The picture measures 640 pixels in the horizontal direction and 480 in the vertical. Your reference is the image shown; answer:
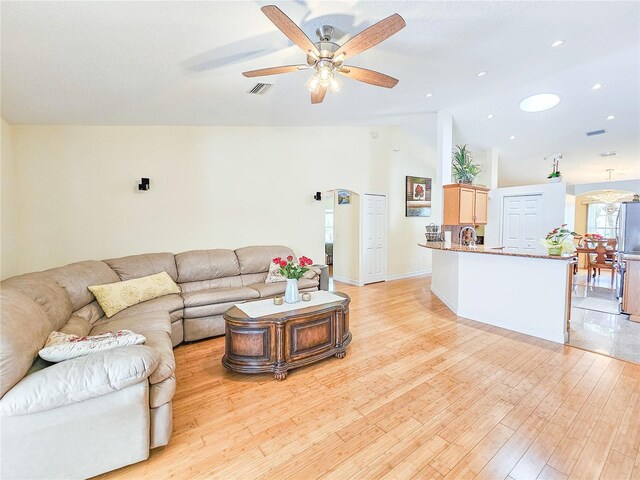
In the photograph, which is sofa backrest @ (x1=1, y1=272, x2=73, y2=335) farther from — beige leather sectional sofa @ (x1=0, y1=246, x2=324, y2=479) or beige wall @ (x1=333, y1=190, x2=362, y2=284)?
beige wall @ (x1=333, y1=190, x2=362, y2=284)

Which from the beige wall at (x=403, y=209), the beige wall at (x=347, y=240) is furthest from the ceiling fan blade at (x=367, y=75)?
the beige wall at (x=403, y=209)

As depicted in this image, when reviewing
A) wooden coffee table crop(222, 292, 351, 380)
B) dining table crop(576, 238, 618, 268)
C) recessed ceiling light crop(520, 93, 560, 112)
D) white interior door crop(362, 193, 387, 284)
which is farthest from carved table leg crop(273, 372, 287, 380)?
dining table crop(576, 238, 618, 268)

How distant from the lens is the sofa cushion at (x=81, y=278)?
2.74 meters

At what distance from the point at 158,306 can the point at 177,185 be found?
2.00 metres

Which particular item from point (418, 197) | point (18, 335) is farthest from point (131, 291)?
point (418, 197)

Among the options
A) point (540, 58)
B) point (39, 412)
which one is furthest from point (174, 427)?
point (540, 58)

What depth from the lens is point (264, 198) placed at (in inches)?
198

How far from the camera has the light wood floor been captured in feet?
5.43

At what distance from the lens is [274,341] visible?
8.35 feet

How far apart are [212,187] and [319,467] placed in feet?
13.1

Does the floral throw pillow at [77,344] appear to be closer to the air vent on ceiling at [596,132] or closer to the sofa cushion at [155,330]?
the sofa cushion at [155,330]

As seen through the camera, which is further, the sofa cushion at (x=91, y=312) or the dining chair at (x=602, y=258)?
the dining chair at (x=602, y=258)

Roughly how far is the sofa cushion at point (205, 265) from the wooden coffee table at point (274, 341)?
1.52 meters

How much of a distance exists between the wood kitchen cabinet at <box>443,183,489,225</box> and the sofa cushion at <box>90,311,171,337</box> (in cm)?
469
